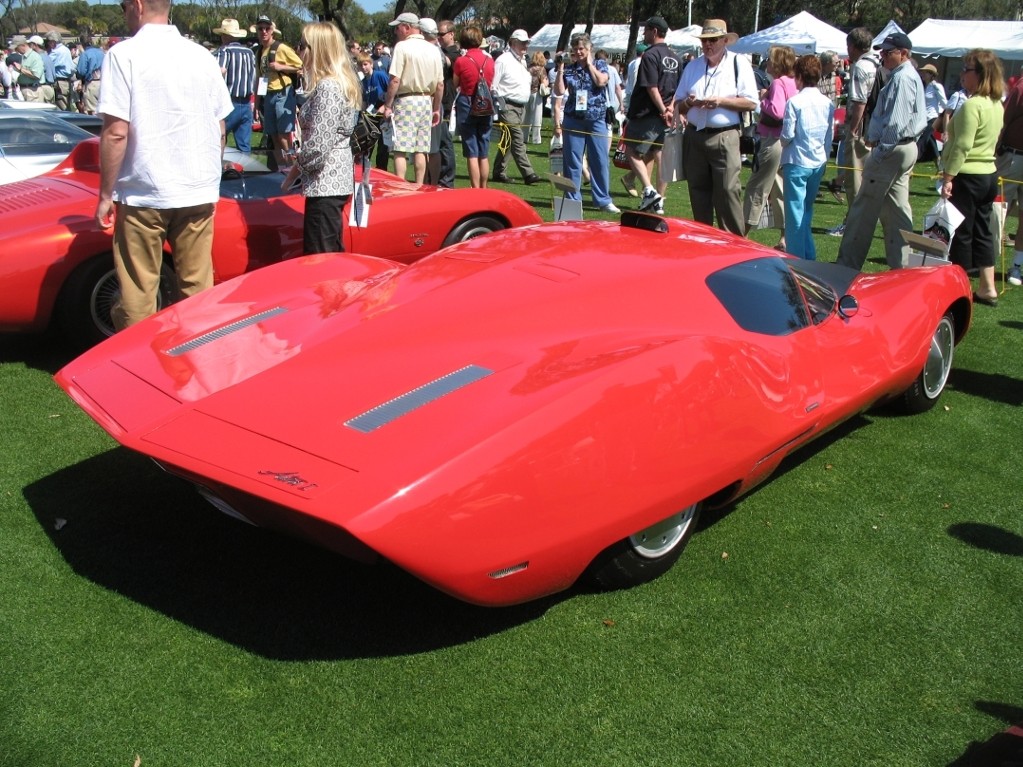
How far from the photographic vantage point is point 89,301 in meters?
5.55

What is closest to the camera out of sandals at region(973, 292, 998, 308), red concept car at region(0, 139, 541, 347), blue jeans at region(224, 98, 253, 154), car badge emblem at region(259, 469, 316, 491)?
car badge emblem at region(259, 469, 316, 491)

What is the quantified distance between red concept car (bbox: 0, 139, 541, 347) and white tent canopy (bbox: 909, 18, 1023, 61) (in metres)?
23.1

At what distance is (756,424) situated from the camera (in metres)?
3.57

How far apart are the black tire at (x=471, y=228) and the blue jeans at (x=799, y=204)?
2.39m

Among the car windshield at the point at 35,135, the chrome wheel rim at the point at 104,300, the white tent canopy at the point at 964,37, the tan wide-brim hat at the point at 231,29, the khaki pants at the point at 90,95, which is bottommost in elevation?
the white tent canopy at the point at 964,37

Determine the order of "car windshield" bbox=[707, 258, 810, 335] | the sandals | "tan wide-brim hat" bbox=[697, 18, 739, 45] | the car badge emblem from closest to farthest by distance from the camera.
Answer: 1. the car badge emblem
2. "car windshield" bbox=[707, 258, 810, 335]
3. the sandals
4. "tan wide-brim hat" bbox=[697, 18, 739, 45]

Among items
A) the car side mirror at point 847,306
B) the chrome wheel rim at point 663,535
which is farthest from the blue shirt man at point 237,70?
the chrome wheel rim at point 663,535

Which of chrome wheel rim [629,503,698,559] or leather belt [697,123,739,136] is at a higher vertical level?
leather belt [697,123,739,136]

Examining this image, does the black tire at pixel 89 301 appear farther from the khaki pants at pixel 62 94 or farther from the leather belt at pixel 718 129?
the khaki pants at pixel 62 94

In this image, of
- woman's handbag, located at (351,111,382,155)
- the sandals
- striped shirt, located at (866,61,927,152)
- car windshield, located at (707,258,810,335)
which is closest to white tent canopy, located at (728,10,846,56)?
the sandals

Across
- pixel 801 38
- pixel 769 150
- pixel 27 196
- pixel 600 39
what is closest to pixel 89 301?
pixel 27 196

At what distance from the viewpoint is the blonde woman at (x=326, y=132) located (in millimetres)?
5832

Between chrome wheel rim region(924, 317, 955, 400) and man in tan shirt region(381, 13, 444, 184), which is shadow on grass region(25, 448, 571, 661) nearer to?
chrome wheel rim region(924, 317, 955, 400)

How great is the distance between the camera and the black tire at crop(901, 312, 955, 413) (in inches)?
206
